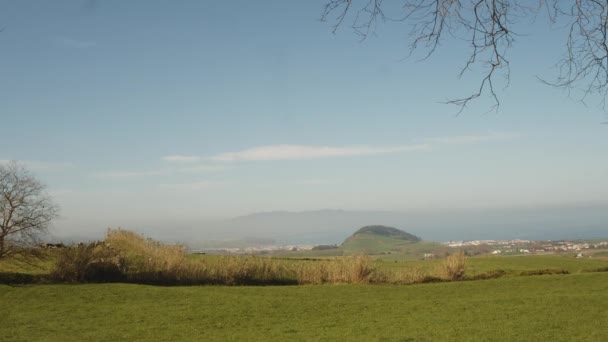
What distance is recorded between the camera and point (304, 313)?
41.3 ft

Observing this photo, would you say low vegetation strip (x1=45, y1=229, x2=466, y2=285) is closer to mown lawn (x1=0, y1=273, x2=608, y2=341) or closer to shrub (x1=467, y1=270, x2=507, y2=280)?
shrub (x1=467, y1=270, x2=507, y2=280)

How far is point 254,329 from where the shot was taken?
10.8 metres

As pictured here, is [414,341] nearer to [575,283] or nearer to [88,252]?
[575,283]

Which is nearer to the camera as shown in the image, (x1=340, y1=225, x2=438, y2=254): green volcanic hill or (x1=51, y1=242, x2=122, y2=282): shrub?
(x1=51, y1=242, x2=122, y2=282): shrub

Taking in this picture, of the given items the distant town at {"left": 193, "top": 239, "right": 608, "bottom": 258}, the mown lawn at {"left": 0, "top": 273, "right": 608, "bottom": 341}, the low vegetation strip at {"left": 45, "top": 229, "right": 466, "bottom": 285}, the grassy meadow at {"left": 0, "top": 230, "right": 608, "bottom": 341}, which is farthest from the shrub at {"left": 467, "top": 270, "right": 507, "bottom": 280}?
the distant town at {"left": 193, "top": 239, "right": 608, "bottom": 258}

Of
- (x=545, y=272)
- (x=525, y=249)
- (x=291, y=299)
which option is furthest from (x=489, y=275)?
(x=525, y=249)

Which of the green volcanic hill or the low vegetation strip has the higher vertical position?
the green volcanic hill

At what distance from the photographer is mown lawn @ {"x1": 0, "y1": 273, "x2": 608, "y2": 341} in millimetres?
9977

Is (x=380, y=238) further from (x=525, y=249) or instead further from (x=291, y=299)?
(x=291, y=299)

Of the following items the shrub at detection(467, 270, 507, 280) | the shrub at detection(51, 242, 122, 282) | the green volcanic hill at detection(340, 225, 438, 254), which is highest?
the green volcanic hill at detection(340, 225, 438, 254)

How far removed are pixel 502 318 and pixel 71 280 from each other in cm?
1303

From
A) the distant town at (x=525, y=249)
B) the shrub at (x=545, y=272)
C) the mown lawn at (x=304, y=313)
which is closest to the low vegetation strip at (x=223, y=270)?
the mown lawn at (x=304, y=313)

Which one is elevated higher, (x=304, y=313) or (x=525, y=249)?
(x=525, y=249)

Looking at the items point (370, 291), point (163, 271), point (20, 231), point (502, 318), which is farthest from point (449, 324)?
point (20, 231)
